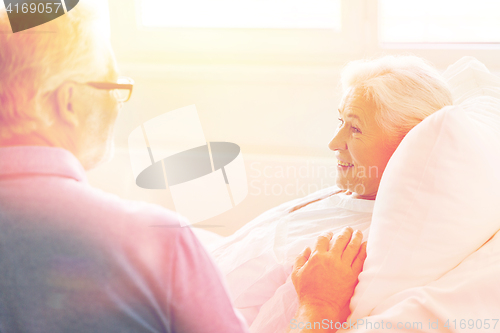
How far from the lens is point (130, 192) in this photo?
49cm

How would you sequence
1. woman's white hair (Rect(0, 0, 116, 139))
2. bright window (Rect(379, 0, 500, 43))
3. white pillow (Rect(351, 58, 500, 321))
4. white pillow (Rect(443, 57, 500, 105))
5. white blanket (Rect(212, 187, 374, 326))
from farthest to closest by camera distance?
bright window (Rect(379, 0, 500, 43)) → white pillow (Rect(443, 57, 500, 105)) → white blanket (Rect(212, 187, 374, 326)) → white pillow (Rect(351, 58, 500, 321)) → woman's white hair (Rect(0, 0, 116, 139))

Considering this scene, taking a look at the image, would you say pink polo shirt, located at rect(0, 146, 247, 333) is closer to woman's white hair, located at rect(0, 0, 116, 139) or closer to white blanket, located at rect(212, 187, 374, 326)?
woman's white hair, located at rect(0, 0, 116, 139)

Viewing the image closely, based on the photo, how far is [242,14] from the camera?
101 cm

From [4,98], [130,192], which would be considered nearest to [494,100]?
[130,192]

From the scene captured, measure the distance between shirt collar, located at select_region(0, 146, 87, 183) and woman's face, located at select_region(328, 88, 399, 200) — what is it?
2.42 feet

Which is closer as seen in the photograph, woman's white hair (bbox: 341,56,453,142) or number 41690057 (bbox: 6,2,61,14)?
number 41690057 (bbox: 6,2,61,14)

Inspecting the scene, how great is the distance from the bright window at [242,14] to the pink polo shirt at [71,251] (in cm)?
35

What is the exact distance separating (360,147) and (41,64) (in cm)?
76

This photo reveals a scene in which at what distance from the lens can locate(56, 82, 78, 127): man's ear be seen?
1.24 ft

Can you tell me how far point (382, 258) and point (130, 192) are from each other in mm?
400

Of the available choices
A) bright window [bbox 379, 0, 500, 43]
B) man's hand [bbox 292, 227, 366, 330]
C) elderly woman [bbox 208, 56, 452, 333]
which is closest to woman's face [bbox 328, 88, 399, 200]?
elderly woman [bbox 208, 56, 452, 333]

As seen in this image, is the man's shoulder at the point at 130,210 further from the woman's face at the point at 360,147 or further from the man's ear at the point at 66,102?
the woman's face at the point at 360,147

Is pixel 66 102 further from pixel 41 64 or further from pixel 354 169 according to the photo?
pixel 354 169

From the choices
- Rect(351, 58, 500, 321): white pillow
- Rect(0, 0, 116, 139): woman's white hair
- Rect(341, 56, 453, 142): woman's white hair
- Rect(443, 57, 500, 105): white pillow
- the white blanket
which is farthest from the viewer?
Rect(443, 57, 500, 105): white pillow
